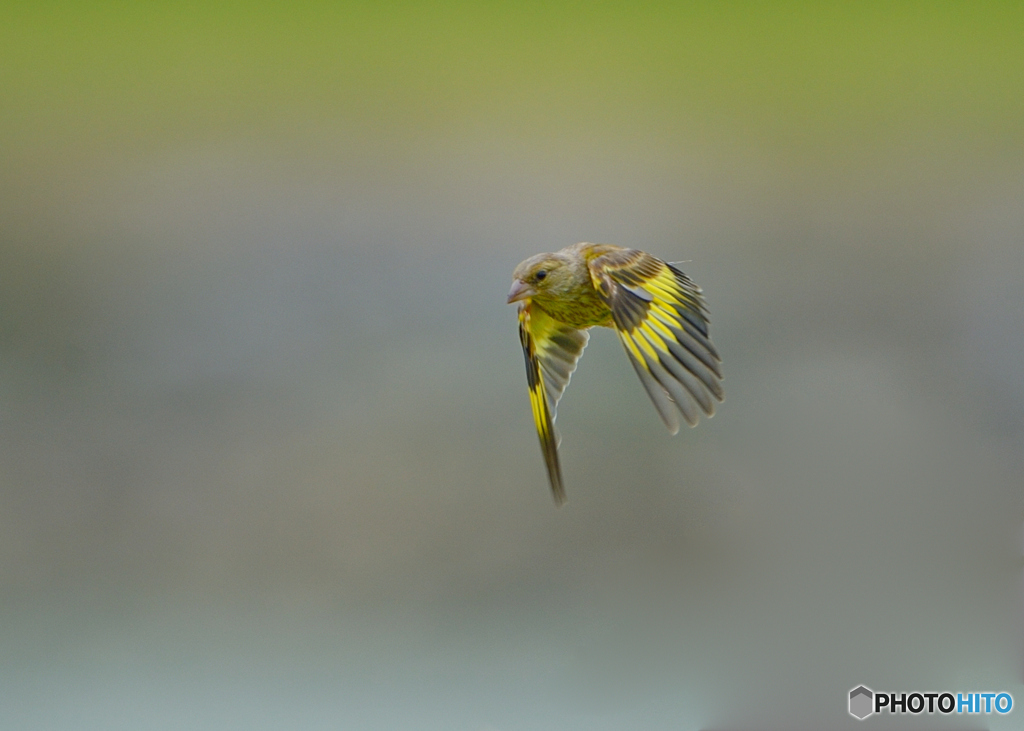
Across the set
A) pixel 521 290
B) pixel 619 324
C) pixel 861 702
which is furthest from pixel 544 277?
pixel 861 702

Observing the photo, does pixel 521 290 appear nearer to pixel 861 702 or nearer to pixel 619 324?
pixel 619 324

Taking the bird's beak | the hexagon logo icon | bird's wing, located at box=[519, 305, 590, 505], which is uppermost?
the bird's beak

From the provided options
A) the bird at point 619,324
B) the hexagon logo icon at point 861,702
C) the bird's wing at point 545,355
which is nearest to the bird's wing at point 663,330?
the bird at point 619,324

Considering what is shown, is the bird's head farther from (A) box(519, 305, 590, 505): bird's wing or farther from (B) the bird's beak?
(A) box(519, 305, 590, 505): bird's wing

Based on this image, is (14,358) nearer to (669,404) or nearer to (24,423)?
(24,423)

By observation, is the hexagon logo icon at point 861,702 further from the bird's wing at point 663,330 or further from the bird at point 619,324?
the bird's wing at point 663,330

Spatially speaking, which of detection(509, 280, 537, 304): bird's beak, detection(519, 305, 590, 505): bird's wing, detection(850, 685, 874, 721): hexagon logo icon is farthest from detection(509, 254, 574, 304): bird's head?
detection(850, 685, 874, 721): hexagon logo icon

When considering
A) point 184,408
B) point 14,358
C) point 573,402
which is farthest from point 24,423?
point 573,402
